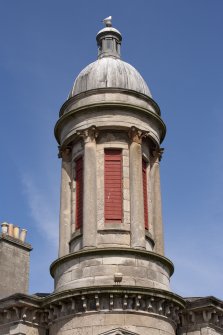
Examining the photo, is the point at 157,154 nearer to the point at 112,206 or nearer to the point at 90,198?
the point at 112,206

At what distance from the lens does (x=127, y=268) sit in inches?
861

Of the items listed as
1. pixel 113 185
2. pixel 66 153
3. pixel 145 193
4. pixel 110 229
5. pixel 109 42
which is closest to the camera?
pixel 110 229

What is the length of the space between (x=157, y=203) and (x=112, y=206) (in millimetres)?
2151

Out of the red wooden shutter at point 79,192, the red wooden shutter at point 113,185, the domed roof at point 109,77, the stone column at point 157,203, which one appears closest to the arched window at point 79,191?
the red wooden shutter at point 79,192

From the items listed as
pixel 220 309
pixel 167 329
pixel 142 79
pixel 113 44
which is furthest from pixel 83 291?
pixel 113 44

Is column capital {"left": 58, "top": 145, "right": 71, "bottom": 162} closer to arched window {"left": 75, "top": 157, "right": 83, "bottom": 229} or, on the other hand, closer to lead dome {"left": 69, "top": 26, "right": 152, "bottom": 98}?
arched window {"left": 75, "top": 157, "right": 83, "bottom": 229}

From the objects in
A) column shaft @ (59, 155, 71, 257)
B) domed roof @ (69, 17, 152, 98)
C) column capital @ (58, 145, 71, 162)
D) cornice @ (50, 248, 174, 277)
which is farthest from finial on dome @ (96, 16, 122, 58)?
cornice @ (50, 248, 174, 277)

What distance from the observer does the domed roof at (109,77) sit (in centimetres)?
2517

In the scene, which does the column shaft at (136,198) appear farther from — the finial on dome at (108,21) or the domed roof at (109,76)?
the finial on dome at (108,21)

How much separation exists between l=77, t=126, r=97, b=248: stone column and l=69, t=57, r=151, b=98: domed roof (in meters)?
2.21

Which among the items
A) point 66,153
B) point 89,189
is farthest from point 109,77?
point 89,189

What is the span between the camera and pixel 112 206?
2319cm

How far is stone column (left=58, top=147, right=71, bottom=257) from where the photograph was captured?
23.8 meters

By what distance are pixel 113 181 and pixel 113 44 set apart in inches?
269
